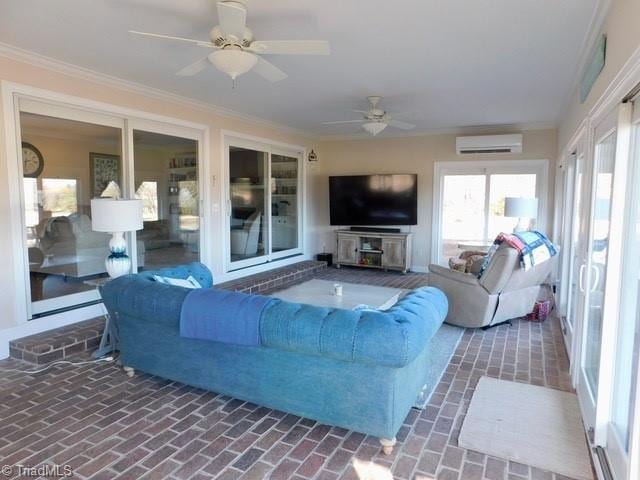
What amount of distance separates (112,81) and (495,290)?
4.46 metres

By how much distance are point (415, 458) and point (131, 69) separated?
13.2 feet

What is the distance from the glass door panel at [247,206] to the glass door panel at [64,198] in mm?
1942

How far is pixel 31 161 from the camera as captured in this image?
3.81m

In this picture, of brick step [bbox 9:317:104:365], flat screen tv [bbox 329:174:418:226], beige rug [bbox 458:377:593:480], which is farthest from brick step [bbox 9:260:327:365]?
flat screen tv [bbox 329:174:418:226]

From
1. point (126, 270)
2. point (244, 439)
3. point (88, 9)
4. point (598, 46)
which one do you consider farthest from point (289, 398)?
point (598, 46)

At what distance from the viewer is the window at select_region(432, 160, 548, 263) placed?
681cm

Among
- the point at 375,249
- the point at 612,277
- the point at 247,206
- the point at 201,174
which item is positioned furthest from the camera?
the point at 375,249

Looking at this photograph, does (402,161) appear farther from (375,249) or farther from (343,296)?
(343,296)

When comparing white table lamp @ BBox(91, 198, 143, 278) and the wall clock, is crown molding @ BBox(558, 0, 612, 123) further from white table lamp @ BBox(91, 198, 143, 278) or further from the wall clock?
the wall clock

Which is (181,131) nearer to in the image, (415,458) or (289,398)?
(289,398)

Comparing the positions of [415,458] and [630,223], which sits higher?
[630,223]

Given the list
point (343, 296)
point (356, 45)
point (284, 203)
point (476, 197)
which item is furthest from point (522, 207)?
point (284, 203)

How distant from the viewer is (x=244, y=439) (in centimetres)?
240

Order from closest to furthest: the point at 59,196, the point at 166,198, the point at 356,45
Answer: the point at 356,45 → the point at 59,196 → the point at 166,198
